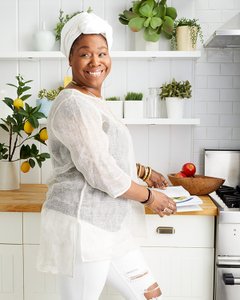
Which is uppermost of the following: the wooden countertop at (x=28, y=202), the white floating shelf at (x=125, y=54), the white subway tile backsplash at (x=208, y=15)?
the white subway tile backsplash at (x=208, y=15)

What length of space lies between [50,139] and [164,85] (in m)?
1.19

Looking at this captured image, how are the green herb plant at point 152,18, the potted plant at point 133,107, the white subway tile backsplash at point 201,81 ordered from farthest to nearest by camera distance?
the white subway tile backsplash at point 201,81 < the potted plant at point 133,107 < the green herb plant at point 152,18

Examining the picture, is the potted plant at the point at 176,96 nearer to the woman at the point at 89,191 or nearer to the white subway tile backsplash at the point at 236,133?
the white subway tile backsplash at the point at 236,133

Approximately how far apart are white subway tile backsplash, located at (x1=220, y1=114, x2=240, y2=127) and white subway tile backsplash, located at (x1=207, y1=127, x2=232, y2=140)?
0.03 meters

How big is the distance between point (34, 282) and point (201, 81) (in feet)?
4.88

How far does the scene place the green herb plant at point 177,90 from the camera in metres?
2.52

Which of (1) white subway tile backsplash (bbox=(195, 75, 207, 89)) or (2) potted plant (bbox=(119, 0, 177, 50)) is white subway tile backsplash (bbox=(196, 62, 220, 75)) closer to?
(1) white subway tile backsplash (bbox=(195, 75, 207, 89))

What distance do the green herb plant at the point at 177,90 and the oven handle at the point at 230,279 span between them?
1.03 metres

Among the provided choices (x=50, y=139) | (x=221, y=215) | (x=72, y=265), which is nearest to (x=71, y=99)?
(x=50, y=139)

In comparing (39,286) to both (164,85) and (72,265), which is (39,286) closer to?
(72,265)

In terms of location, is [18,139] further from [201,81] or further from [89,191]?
[89,191]

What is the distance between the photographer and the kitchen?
262 cm

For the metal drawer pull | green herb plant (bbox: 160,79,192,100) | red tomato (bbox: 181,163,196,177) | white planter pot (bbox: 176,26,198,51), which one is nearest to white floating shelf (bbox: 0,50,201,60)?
white planter pot (bbox: 176,26,198,51)

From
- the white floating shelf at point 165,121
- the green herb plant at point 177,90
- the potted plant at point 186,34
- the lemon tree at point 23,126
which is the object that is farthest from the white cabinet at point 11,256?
the potted plant at point 186,34
